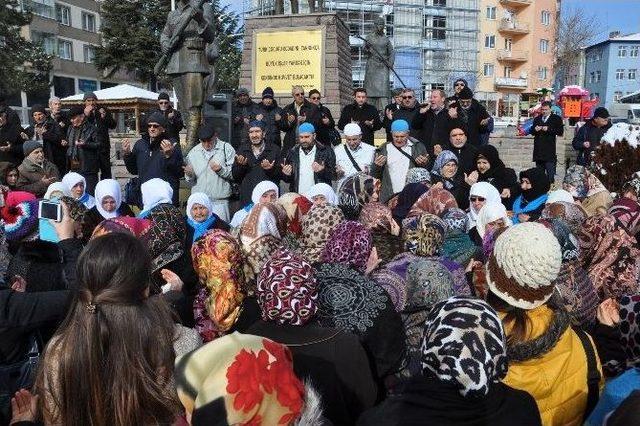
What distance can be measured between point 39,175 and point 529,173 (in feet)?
18.9

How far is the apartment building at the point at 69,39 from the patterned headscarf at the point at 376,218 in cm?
4919

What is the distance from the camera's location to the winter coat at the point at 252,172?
22.7ft

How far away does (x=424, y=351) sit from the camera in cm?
184

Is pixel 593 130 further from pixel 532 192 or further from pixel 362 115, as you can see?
pixel 532 192

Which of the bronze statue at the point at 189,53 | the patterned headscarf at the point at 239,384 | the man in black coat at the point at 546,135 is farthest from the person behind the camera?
the man in black coat at the point at 546,135

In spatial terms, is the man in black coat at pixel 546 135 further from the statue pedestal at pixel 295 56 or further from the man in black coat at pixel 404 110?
the statue pedestal at pixel 295 56

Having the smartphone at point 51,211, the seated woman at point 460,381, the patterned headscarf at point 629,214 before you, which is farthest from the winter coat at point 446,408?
the patterned headscarf at point 629,214

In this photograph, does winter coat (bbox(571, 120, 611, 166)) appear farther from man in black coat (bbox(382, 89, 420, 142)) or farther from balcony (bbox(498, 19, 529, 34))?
balcony (bbox(498, 19, 529, 34))

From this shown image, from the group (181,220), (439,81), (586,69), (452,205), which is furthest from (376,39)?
(586,69)

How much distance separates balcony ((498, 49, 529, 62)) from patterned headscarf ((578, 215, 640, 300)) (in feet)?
212

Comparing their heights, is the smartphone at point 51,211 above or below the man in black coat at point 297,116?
below

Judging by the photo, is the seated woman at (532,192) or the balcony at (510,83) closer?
the seated woman at (532,192)

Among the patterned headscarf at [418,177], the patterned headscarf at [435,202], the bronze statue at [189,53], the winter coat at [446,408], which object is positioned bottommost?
the winter coat at [446,408]

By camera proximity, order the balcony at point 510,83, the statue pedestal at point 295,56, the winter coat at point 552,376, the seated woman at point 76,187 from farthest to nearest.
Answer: the balcony at point 510,83 → the statue pedestal at point 295,56 → the seated woman at point 76,187 → the winter coat at point 552,376
